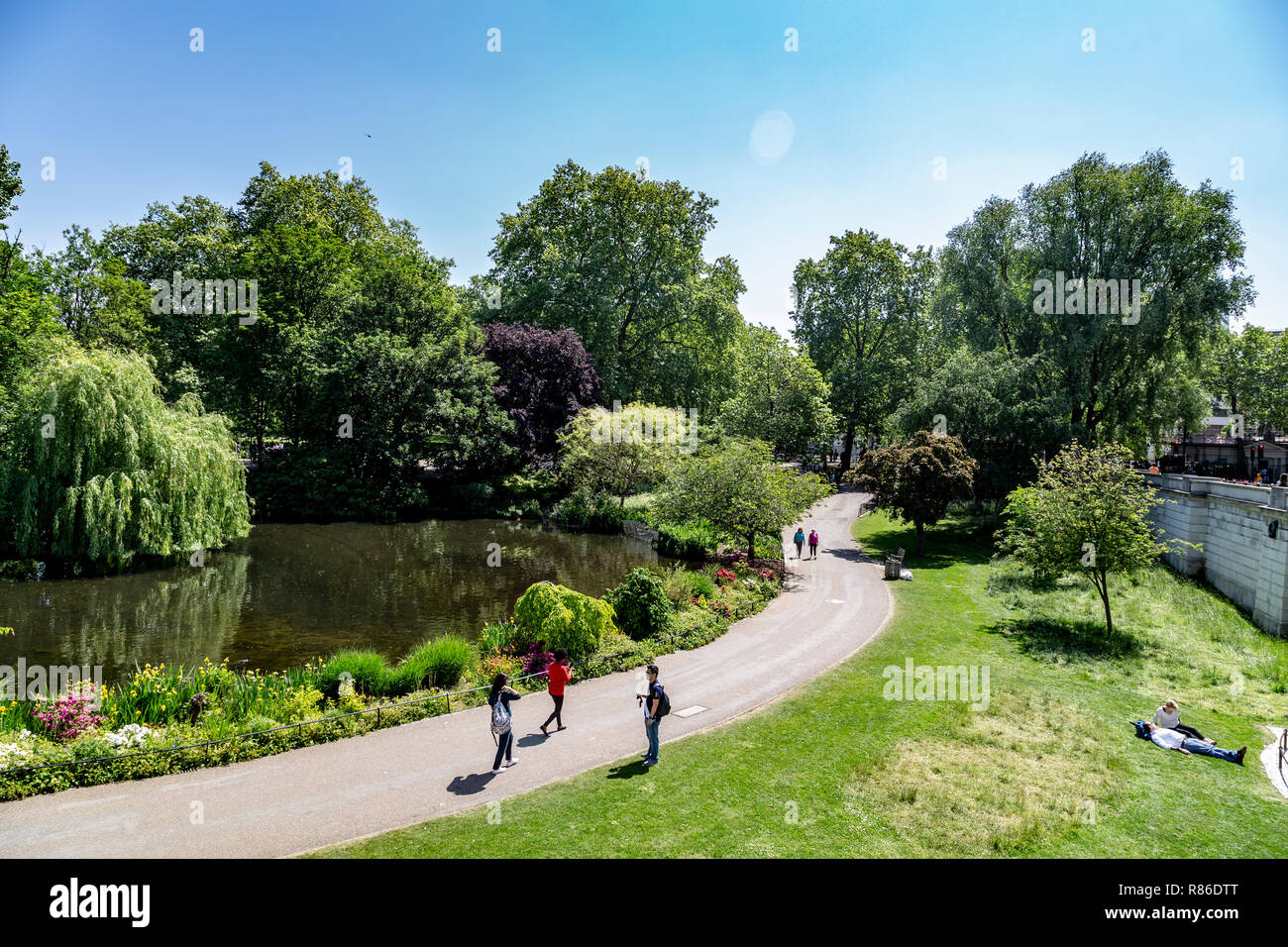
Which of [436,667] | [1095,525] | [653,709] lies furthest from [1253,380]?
[436,667]

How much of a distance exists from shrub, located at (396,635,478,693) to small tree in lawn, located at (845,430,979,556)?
24030mm

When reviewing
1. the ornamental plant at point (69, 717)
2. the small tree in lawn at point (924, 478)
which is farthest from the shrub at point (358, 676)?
the small tree in lawn at point (924, 478)

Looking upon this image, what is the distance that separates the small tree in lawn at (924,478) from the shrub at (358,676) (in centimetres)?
2605

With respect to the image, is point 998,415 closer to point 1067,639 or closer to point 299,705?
point 1067,639

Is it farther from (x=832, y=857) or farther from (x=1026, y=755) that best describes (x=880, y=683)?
(x=832, y=857)

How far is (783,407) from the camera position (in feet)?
167

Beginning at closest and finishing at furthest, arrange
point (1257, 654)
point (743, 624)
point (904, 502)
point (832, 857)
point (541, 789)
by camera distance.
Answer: point (832, 857) < point (541, 789) < point (1257, 654) < point (743, 624) < point (904, 502)

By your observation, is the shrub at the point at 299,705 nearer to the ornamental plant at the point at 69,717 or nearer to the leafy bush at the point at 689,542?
the ornamental plant at the point at 69,717

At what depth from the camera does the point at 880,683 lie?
1623 cm

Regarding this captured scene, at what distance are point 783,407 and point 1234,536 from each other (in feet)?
95.8

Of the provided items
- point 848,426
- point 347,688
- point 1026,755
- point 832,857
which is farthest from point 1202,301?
point 347,688

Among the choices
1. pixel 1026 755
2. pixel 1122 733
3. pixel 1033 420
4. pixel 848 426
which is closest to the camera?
pixel 1026 755

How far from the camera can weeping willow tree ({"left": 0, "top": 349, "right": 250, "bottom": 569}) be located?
24.5 metres

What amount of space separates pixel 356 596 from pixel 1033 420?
→ 1345 inches
